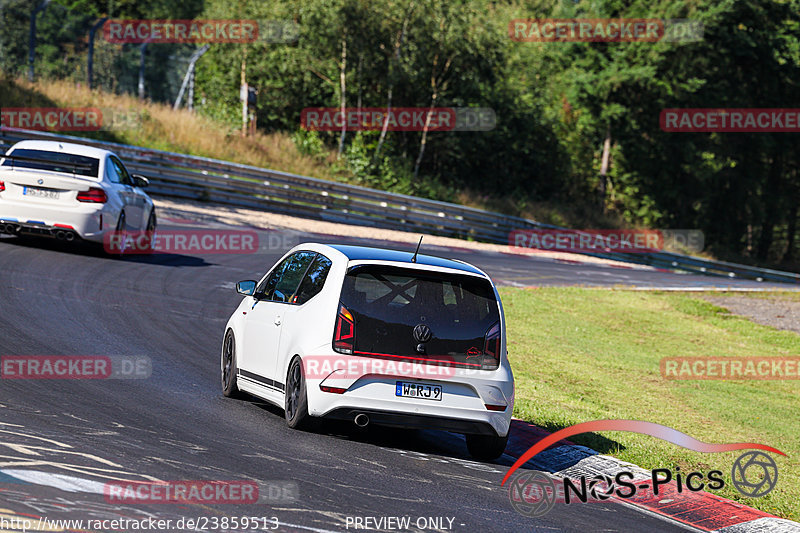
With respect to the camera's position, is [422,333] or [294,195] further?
[294,195]

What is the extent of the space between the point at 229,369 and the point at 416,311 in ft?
8.40

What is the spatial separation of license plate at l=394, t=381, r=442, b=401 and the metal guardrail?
2003 centimetres

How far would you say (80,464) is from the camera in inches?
249

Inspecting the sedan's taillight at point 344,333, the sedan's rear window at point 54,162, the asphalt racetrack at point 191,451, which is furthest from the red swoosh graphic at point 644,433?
the sedan's rear window at point 54,162

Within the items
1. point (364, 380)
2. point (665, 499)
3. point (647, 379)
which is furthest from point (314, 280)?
point (647, 379)

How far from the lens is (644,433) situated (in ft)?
35.5

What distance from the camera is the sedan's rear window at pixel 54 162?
16078 millimetres

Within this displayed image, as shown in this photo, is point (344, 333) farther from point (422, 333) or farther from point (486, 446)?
point (486, 446)

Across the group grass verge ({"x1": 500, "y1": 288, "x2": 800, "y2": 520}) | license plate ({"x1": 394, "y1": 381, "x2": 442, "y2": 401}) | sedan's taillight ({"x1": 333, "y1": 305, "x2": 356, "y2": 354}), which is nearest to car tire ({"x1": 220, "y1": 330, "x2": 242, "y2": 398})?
sedan's taillight ({"x1": 333, "y1": 305, "x2": 356, "y2": 354})

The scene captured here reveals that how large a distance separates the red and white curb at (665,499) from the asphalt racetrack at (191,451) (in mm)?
309

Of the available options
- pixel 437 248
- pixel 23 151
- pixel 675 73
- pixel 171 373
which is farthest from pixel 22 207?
pixel 675 73

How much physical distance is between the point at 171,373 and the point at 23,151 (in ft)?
25.0

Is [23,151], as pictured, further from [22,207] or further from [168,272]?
[168,272]

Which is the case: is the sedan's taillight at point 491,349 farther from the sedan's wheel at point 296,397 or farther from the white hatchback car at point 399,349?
the sedan's wheel at point 296,397
